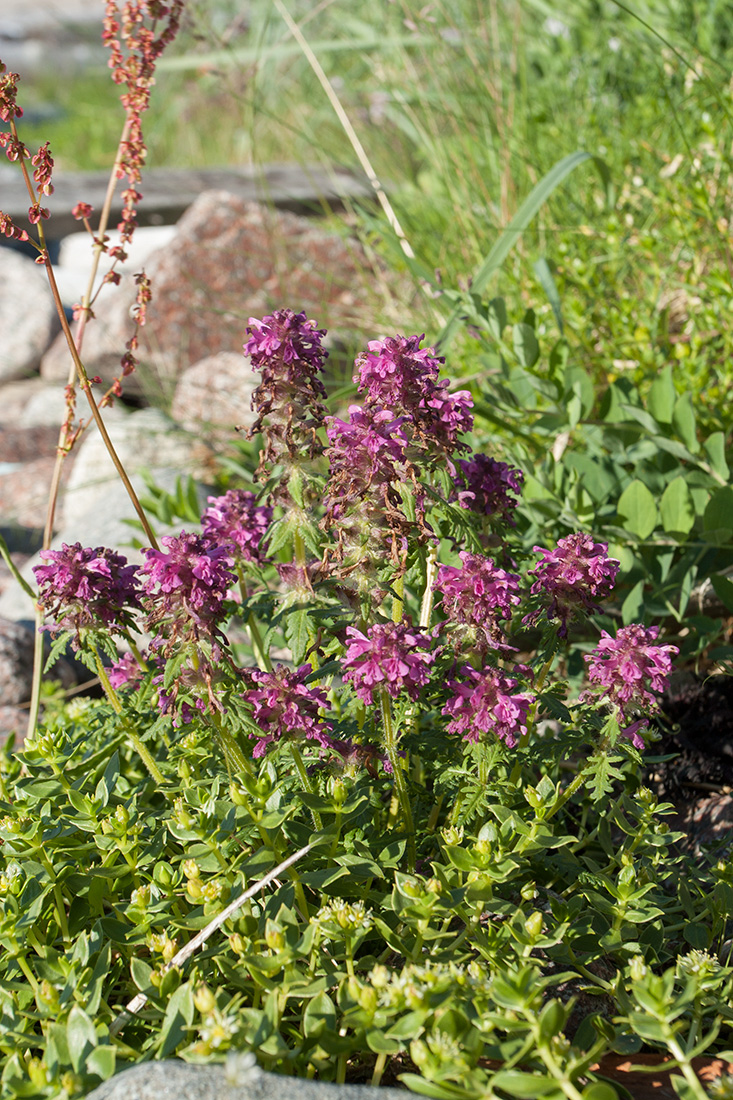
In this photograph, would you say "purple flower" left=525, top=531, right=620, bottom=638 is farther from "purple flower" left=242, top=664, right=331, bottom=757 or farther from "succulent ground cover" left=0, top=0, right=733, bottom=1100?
"purple flower" left=242, top=664, right=331, bottom=757

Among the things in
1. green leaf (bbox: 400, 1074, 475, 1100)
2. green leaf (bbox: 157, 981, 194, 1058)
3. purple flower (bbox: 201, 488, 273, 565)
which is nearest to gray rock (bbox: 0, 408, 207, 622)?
purple flower (bbox: 201, 488, 273, 565)

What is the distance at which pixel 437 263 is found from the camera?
13.9ft

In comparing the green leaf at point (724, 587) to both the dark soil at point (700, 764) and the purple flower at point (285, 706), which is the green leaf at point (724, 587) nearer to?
the dark soil at point (700, 764)

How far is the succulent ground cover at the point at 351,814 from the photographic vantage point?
1483mm

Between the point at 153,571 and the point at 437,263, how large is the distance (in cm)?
297

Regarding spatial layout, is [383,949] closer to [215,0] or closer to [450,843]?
[450,843]

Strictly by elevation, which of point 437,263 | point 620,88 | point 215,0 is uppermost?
point 215,0

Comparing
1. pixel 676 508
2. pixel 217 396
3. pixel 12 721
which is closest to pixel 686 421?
pixel 676 508

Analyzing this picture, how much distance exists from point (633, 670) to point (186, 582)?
0.81 m

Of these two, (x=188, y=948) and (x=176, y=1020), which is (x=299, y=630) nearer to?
(x=188, y=948)

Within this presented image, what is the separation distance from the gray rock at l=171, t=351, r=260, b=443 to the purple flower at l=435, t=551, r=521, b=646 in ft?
9.30

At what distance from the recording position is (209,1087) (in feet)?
4.35

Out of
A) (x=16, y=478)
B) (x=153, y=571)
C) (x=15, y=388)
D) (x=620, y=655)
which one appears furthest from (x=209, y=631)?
(x=15, y=388)

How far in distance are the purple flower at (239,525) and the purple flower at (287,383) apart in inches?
10.7
